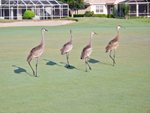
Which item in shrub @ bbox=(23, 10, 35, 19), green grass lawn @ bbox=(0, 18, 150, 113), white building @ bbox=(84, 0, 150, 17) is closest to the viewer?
green grass lawn @ bbox=(0, 18, 150, 113)

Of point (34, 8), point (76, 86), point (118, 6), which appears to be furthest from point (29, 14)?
point (76, 86)

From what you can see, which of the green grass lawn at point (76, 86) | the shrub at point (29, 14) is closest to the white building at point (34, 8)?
the shrub at point (29, 14)

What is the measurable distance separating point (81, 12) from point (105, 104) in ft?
229

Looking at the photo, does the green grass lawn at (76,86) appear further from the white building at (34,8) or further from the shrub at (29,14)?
the white building at (34,8)

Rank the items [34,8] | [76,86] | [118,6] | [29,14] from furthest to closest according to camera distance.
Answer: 1. [118,6]
2. [34,8]
3. [29,14]
4. [76,86]

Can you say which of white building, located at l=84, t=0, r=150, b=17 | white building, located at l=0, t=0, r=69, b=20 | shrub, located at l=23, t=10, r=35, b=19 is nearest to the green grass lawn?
shrub, located at l=23, t=10, r=35, b=19

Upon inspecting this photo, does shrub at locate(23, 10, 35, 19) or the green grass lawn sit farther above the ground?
shrub at locate(23, 10, 35, 19)

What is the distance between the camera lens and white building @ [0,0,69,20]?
5844cm

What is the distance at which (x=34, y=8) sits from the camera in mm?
58531

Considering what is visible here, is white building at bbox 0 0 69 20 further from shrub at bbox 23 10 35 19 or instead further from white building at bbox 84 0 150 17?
white building at bbox 84 0 150 17

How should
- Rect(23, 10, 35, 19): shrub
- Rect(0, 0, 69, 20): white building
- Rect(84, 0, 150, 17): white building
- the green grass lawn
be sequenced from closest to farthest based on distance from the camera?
the green grass lawn
Rect(23, 10, 35, 19): shrub
Rect(0, 0, 69, 20): white building
Rect(84, 0, 150, 17): white building

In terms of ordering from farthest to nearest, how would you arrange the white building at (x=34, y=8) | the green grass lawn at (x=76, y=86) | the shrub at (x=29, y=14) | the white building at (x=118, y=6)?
the white building at (x=118, y=6) < the white building at (x=34, y=8) < the shrub at (x=29, y=14) < the green grass lawn at (x=76, y=86)

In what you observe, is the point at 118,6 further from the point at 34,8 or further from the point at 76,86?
the point at 76,86

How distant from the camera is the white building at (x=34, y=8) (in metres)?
58.4
